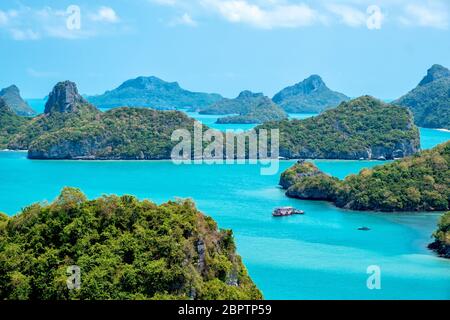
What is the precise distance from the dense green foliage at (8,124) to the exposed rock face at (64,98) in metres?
5.02

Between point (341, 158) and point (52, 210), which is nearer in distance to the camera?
point (52, 210)

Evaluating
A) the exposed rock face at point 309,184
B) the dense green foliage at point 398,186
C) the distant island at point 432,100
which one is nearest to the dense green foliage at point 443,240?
the dense green foliage at point 398,186

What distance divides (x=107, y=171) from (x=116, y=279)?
5467cm

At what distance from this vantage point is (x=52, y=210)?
21312 millimetres

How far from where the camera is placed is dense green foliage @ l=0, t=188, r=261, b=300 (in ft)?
62.7

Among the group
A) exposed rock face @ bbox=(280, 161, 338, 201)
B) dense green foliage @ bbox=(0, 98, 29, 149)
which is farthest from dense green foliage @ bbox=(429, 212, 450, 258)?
dense green foliage @ bbox=(0, 98, 29, 149)

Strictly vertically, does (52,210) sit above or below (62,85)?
below

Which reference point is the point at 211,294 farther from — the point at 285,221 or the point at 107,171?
the point at 107,171

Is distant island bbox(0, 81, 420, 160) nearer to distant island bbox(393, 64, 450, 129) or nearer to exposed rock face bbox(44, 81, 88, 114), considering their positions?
exposed rock face bbox(44, 81, 88, 114)

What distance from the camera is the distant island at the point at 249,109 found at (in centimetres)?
15375

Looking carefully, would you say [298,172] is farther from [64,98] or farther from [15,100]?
[15,100]

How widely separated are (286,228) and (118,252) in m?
20.9

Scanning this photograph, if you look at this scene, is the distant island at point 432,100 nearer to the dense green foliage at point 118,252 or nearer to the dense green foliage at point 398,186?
the dense green foliage at point 398,186

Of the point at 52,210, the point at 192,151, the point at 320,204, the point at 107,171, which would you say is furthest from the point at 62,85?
the point at 52,210
